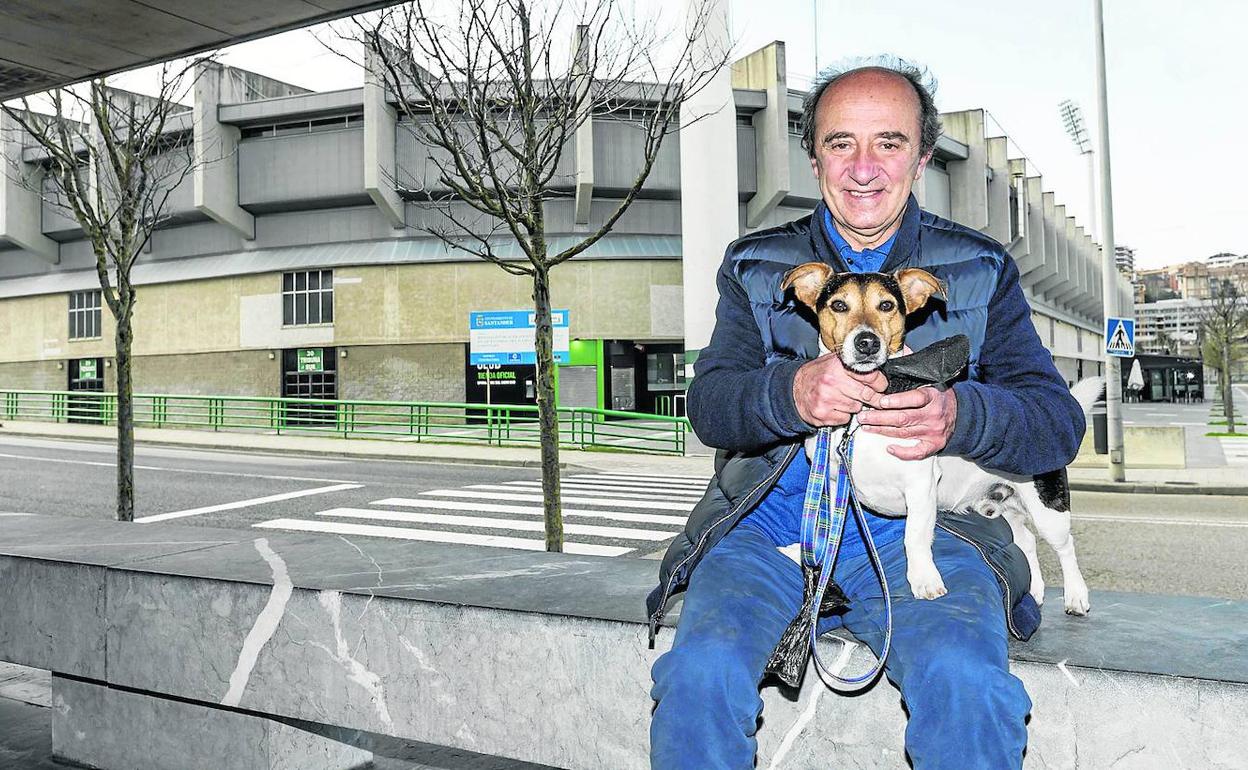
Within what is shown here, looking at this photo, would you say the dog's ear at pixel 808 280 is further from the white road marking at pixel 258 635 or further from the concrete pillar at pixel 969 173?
the concrete pillar at pixel 969 173

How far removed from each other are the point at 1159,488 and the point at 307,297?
2809 cm

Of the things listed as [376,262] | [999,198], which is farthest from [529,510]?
[999,198]

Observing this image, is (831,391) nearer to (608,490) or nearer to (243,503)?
(243,503)

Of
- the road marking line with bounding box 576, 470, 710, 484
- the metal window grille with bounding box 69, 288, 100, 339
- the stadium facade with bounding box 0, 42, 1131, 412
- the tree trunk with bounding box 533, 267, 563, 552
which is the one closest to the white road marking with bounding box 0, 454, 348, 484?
the road marking line with bounding box 576, 470, 710, 484

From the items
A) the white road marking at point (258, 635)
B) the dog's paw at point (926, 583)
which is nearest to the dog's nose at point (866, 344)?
the dog's paw at point (926, 583)

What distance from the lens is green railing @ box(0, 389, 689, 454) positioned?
2308 centimetres

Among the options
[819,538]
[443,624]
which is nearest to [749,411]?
[819,538]

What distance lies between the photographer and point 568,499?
13.8 m

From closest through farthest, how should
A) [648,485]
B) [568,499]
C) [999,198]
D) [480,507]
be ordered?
1. [480,507]
2. [568,499]
3. [648,485]
4. [999,198]

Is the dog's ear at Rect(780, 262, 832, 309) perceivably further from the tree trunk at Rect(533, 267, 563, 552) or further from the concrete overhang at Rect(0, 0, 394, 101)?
the tree trunk at Rect(533, 267, 563, 552)

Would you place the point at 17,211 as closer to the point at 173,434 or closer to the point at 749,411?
the point at 173,434

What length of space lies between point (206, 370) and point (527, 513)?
90.2ft

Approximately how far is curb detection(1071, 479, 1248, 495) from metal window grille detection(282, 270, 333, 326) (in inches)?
1022

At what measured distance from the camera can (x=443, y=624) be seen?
9.42 ft
